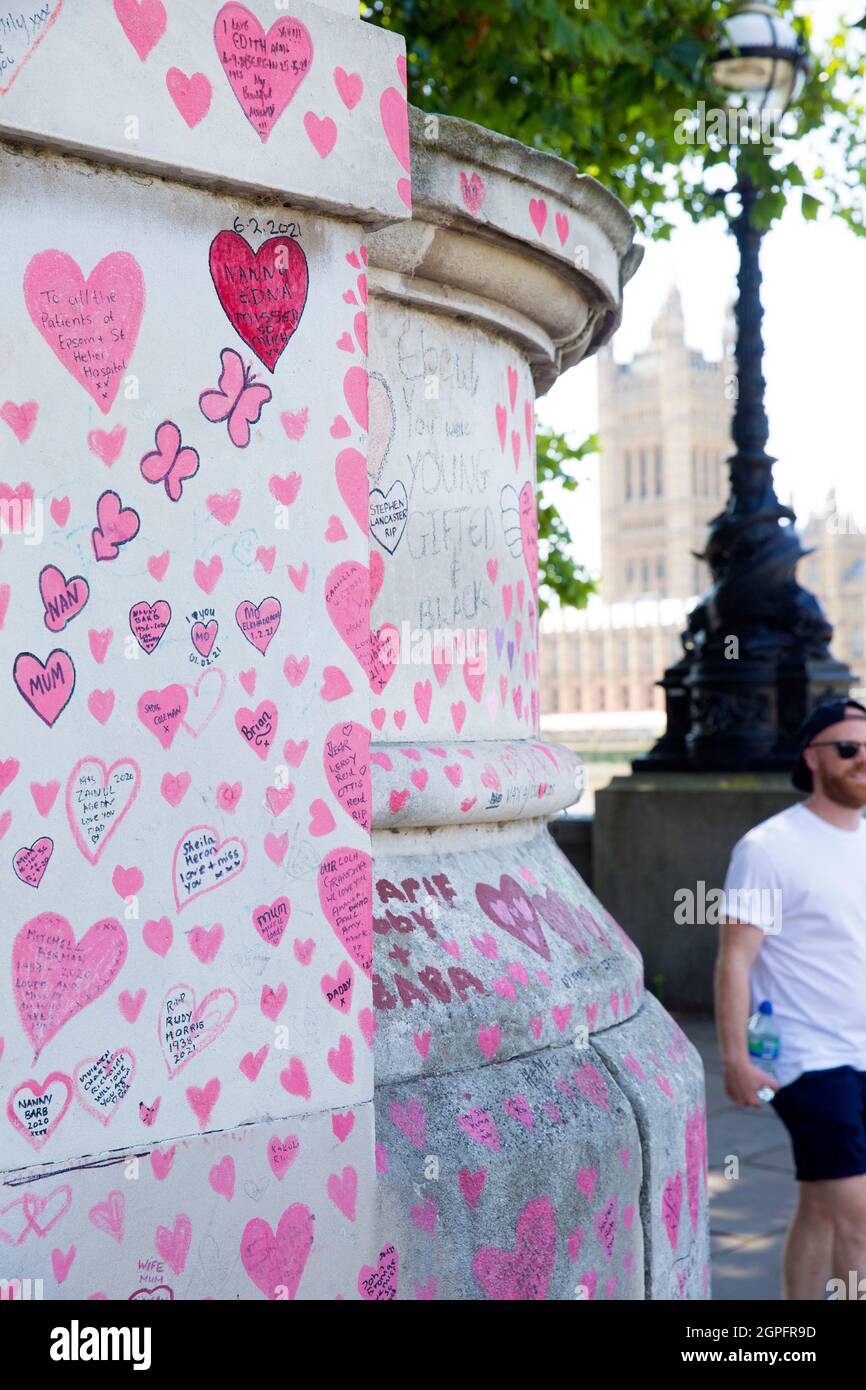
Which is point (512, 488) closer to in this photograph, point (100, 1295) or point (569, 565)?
point (100, 1295)

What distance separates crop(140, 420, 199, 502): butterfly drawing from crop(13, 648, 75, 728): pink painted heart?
0.88 feet

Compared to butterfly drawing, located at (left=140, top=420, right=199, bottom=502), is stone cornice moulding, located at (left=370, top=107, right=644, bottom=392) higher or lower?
higher

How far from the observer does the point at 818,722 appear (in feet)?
13.0

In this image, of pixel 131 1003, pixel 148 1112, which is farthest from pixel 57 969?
pixel 148 1112

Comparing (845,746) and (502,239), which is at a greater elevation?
(502,239)

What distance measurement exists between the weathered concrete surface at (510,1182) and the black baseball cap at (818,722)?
165 centimetres

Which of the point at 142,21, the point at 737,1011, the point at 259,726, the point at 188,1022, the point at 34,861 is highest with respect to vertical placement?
the point at 142,21

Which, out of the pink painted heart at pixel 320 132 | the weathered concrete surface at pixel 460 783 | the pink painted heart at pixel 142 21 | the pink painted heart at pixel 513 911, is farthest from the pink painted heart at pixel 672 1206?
the pink painted heart at pixel 142 21

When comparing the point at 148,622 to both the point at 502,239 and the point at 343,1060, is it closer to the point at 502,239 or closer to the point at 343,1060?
the point at 343,1060

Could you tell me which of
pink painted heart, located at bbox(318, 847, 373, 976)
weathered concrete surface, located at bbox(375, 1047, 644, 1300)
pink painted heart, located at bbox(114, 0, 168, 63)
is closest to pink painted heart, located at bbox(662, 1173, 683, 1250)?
weathered concrete surface, located at bbox(375, 1047, 644, 1300)

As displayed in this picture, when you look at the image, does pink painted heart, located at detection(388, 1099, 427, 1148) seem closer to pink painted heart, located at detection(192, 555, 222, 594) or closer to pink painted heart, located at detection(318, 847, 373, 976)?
pink painted heart, located at detection(318, 847, 373, 976)

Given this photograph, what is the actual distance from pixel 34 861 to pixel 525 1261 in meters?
1.02

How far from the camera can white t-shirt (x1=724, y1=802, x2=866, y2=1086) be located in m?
3.66

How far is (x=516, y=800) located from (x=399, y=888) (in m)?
0.30
